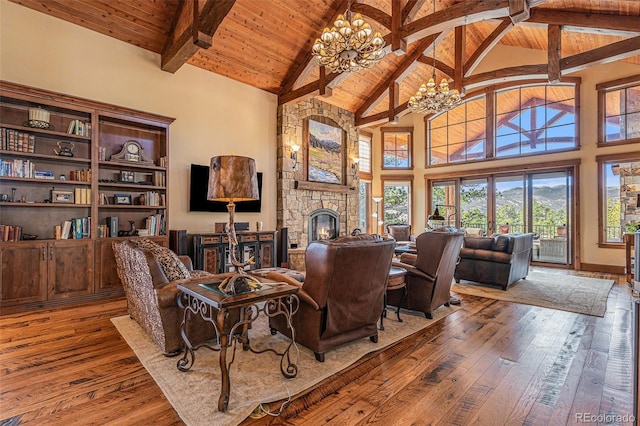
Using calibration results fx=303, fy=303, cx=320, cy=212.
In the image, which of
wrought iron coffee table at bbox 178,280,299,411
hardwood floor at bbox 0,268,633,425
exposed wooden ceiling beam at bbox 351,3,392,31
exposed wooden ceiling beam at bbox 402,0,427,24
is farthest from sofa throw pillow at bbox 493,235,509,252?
exposed wooden ceiling beam at bbox 351,3,392,31

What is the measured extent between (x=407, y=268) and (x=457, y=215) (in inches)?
260

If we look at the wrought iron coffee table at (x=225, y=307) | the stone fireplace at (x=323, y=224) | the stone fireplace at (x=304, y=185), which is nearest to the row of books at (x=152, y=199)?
the stone fireplace at (x=304, y=185)

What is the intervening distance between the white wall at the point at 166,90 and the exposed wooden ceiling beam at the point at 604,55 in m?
5.99

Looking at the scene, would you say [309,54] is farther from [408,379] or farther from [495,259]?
[408,379]

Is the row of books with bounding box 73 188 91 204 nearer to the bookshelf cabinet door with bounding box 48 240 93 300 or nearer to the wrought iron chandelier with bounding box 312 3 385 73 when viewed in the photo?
the bookshelf cabinet door with bounding box 48 240 93 300

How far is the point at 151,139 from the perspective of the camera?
525cm

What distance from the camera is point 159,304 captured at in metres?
2.54

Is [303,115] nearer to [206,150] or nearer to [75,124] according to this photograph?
[206,150]

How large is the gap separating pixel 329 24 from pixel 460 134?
5.45 m

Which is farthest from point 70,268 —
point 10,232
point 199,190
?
point 199,190

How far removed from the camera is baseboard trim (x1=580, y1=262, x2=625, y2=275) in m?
6.71

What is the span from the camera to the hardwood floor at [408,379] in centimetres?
191

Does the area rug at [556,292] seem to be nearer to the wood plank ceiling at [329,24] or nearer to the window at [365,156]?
the wood plank ceiling at [329,24]

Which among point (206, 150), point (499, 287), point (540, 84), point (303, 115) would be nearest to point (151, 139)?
point (206, 150)
